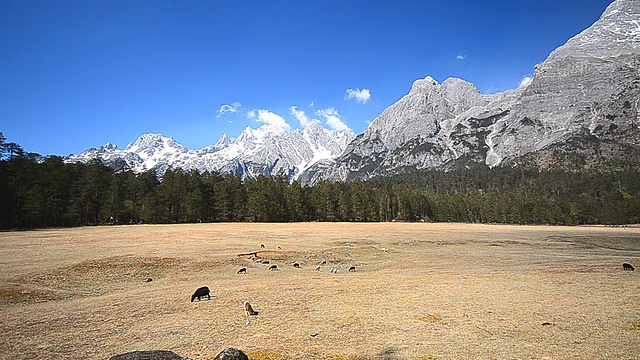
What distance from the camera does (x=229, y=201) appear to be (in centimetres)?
9231

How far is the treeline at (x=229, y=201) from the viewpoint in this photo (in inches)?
2502

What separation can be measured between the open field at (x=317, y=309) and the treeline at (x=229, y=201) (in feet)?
167

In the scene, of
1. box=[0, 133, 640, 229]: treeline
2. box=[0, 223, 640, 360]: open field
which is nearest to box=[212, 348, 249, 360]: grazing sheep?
box=[0, 223, 640, 360]: open field

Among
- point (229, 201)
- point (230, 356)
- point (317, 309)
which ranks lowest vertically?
point (317, 309)

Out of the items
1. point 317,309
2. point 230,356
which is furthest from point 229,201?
point 230,356

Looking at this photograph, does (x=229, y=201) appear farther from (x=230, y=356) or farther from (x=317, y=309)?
(x=230, y=356)

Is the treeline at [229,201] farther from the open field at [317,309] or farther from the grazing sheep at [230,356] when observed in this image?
the grazing sheep at [230,356]

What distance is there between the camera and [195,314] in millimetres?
12859

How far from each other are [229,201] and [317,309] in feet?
274

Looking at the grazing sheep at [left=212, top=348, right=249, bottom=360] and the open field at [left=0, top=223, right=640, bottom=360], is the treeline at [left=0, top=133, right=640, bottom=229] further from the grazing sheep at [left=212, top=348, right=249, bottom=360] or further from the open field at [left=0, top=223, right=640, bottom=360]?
the grazing sheep at [left=212, top=348, right=249, bottom=360]

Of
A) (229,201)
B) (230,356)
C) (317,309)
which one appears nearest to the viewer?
(230,356)

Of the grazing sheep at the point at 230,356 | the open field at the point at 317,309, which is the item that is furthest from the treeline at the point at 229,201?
the grazing sheep at the point at 230,356

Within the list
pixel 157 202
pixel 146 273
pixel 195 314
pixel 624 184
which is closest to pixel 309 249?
pixel 146 273

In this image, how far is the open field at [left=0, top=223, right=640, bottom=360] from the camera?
9.27 metres
